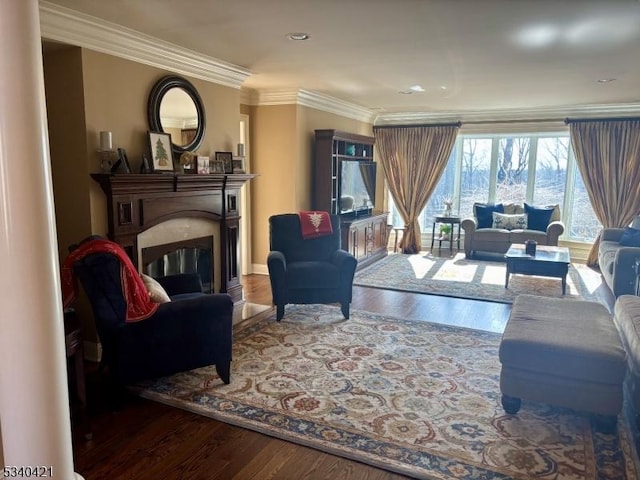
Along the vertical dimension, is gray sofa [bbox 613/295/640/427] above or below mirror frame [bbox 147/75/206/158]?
below

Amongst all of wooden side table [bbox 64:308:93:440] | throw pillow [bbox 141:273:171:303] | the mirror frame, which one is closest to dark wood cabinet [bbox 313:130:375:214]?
the mirror frame

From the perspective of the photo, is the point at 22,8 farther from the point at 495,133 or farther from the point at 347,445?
the point at 495,133

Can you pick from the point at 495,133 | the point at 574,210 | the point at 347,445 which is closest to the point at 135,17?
the point at 347,445

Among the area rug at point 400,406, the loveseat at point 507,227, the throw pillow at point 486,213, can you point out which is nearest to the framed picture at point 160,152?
the area rug at point 400,406

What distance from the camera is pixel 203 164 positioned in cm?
432

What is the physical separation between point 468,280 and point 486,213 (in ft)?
6.80

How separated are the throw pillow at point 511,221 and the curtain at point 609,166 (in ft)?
3.29

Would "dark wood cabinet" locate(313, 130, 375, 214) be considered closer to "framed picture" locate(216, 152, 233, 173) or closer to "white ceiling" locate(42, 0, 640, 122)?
"white ceiling" locate(42, 0, 640, 122)

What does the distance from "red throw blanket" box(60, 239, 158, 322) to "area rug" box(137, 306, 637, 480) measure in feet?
1.98

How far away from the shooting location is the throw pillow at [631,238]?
5762 millimetres

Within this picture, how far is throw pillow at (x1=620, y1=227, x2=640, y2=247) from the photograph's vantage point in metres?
5.76

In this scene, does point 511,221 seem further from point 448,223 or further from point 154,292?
point 154,292

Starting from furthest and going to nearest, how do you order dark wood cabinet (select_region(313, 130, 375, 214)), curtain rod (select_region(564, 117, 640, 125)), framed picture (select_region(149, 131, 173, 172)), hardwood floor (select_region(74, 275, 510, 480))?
1. curtain rod (select_region(564, 117, 640, 125))
2. dark wood cabinet (select_region(313, 130, 375, 214))
3. framed picture (select_region(149, 131, 173, 172))
4. hardwood floor (select_region(74, 275, 510, 480))

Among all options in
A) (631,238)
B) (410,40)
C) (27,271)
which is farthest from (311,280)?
(631,238)
